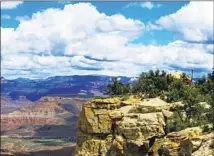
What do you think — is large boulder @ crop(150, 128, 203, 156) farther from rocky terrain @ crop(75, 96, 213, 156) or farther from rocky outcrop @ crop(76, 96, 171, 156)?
rocky outcrop @ crop(76, 96, 171, 156)

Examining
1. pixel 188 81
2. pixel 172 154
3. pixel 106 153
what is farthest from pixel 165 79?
pixel 172 154

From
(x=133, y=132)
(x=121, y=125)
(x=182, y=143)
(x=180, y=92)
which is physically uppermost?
(x=180, y=92)

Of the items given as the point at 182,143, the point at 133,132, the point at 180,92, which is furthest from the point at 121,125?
the point at 180,92

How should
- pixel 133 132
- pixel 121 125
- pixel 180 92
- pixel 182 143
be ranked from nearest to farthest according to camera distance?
pixel 182 143 < pixel 133 132 < pixel 121 125 < pixel 180 92

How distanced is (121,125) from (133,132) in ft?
8.22

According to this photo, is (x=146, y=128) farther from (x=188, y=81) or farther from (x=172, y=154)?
(x=188, y=81)

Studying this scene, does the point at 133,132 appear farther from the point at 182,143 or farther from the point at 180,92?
the point at 180,92

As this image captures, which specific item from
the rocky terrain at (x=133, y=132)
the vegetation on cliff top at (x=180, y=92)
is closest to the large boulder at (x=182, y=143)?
the rocky terrain at (x=133, y=132)

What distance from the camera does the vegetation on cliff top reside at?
66188mm

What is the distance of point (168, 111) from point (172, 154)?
13172 mm

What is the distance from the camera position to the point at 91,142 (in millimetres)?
72375

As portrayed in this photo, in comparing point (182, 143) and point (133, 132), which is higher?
point (133, 132)

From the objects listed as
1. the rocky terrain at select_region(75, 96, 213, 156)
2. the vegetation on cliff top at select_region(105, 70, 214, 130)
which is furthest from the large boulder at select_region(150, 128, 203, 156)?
the vegetation on cliff top at select_region(105, 70, 214, 130)

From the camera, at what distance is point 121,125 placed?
66875 mm
